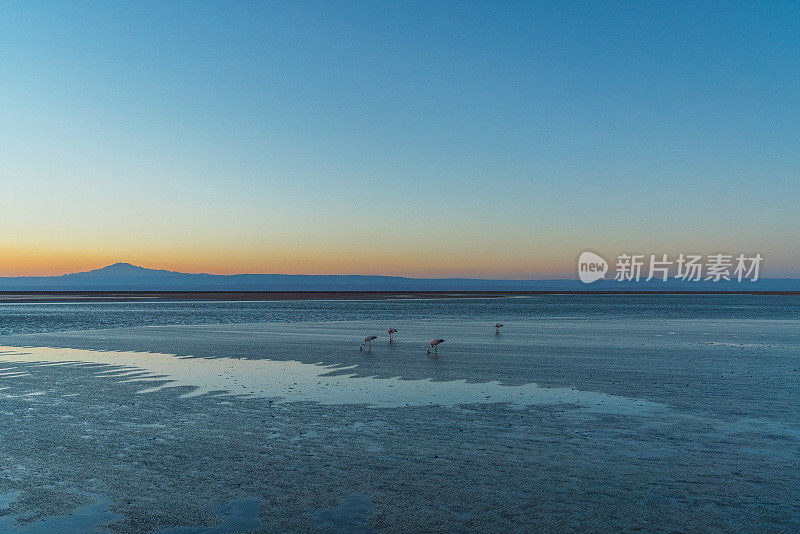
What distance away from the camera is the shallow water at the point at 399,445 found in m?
7.11

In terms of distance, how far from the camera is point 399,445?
1005 cm

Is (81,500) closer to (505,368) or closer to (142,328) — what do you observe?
(505,368)

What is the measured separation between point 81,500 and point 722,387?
1467 centimetres

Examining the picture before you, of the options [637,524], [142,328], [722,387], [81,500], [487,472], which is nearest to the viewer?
[637,524]

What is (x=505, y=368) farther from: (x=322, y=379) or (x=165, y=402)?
(x=165, y=402)

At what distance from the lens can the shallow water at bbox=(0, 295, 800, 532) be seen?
711 centimetres

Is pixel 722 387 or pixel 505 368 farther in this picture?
pixel 505 368

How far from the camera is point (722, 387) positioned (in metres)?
15.9

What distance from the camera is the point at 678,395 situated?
14.7 metres

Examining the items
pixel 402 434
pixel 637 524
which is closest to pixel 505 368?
pixel 402 434

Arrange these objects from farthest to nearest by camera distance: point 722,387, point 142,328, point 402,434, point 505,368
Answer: point 142,328 → point 505,368 → point 722,387 → point 402,434

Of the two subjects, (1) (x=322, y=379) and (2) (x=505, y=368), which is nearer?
(1) (x=322, y=379)

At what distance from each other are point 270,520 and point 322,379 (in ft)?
34.1

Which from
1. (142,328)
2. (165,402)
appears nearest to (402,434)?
(165,402)
